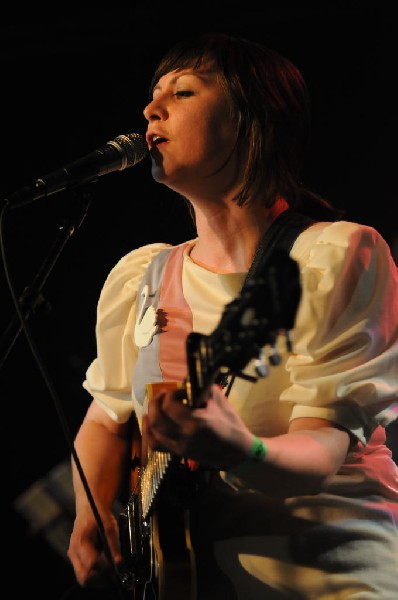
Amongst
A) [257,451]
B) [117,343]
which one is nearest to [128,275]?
[117,343]

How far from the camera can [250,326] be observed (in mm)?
1034

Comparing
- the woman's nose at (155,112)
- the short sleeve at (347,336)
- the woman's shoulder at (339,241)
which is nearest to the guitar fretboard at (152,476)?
the short sleeve at (347,336)

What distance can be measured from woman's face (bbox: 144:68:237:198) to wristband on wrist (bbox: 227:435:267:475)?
0.80 metres

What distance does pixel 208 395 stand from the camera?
1.11 m

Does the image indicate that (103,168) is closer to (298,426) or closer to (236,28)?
(298,426)

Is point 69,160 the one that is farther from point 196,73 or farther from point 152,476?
point 152,476

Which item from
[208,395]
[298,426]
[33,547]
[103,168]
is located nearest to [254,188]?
[103,168]

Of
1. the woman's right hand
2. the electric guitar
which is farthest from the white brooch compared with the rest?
the woman's right hand

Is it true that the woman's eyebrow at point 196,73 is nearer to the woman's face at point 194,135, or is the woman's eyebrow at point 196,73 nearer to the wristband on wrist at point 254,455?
the woman's face at point 194,135

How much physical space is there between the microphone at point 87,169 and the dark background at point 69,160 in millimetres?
837

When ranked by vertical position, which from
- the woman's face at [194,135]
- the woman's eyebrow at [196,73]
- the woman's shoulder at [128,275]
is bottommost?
the woman's shoulder at [128,275]

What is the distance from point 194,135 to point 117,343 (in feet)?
2.11

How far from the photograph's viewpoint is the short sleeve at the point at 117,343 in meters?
1.99

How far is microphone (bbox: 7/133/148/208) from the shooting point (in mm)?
1550
